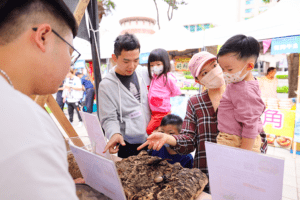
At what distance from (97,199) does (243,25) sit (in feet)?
13.9

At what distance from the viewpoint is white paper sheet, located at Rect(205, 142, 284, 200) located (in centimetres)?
55

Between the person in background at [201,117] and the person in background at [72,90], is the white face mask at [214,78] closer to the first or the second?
the person in background at [201,117]

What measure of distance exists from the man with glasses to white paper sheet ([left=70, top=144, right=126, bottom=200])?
323mm

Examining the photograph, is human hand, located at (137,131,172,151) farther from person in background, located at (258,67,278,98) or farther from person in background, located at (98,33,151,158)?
person in background, located at (258,67,278,98)

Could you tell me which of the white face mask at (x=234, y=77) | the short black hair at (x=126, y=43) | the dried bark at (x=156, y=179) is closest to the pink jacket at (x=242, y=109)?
the white face mask at (x=234, y=77)

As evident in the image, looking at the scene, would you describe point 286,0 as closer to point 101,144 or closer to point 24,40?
point 101,144

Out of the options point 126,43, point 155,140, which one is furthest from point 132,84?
point 155,140

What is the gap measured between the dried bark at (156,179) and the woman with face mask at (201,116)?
0.14 metres

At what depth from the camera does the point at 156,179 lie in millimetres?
808

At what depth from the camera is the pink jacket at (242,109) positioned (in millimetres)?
878

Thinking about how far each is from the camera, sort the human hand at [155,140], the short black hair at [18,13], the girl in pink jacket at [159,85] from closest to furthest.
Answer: the short black hair at [18,13], the human hand at [155,140], the girl in pink jacket at [159,85]

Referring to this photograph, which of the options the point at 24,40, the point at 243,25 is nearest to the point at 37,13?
the point at 24,40

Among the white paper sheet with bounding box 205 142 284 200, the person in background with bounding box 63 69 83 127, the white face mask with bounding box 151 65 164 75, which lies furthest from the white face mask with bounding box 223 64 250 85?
the person in background with bounding box 63 69 83 127

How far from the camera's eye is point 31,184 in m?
0.26
